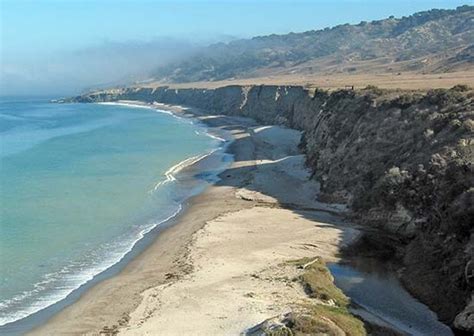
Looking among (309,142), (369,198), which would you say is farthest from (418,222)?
(309,142)

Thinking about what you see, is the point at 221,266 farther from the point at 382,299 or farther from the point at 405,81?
the point at 405,81

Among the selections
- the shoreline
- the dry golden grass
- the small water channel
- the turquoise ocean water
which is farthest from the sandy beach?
the dry golden grass

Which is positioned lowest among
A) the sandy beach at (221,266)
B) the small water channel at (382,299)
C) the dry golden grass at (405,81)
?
the small water channel at (382,299)

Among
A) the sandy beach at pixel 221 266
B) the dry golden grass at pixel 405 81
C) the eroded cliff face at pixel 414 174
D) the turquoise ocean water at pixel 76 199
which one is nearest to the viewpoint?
the sandy beach at pixel 221 266

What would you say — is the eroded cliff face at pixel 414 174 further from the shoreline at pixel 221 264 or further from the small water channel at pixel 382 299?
the shoreline at pixel 221 264

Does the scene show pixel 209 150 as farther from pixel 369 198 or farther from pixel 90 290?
pixel 90 290

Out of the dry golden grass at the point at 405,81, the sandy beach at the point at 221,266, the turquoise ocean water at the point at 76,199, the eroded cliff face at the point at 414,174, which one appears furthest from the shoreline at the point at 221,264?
the dry golden grass at the point at 405,81
